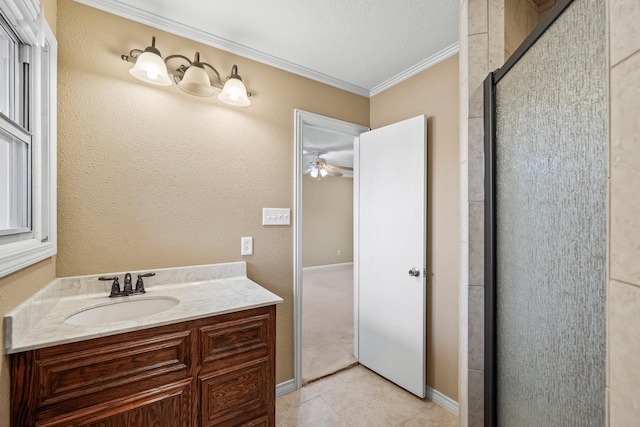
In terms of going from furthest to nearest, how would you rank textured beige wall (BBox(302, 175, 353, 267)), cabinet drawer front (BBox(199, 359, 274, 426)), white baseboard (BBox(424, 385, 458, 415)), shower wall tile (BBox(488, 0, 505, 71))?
textured beige wall (BBox(302, 175, 353, 267)) < white baseboard (BBox(424, 385, 458, 415)) < cabinet drawer front (BBox(199, 359, 274, 426)) < shower wall tile (BBox(488, 0, 505, 71))

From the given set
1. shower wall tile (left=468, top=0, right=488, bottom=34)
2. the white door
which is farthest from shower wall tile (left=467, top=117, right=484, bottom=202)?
the white door

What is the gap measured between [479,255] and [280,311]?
1438 millimetres

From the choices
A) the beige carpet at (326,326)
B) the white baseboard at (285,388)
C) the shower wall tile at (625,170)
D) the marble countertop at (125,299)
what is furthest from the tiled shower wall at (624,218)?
the beige carpet at (326,326)

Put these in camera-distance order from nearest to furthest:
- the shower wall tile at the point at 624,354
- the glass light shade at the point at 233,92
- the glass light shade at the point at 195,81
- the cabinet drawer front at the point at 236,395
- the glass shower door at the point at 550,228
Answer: the shower wall tile at the point at 624,354 < the glass shower door at the point at 550,228 < the cabinet drawer front at the point at 236,395 < the glass light shade at the point at 195,81 < the glass light shade at the point at 233,92

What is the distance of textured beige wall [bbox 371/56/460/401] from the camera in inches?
73.1

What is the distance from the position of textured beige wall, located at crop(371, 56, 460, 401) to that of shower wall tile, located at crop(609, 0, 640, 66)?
1427 mm

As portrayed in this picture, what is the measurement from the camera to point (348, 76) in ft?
7.41

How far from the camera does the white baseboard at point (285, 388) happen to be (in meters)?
1.98

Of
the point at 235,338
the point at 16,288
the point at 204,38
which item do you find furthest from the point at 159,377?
the point at 204,38

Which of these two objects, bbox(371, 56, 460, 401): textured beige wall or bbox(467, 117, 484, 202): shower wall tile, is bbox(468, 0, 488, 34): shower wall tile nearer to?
bbox(467, 117, 484, 202): shower wall tile

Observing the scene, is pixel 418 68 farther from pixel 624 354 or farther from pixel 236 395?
pixel 236 395

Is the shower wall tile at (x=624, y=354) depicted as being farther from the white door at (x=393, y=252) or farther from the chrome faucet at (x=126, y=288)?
the chrome faucet at (x=126, y=288)

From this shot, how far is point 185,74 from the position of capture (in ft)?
5.09

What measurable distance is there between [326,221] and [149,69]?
5546 mm
